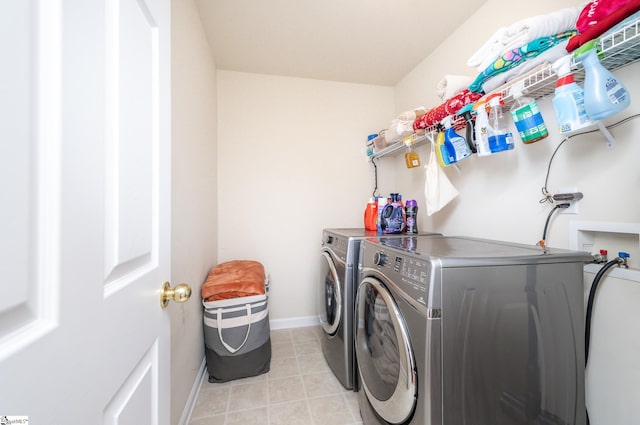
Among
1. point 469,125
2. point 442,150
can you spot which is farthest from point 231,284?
point 469,125

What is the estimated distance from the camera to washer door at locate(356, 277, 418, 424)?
92 centimetres

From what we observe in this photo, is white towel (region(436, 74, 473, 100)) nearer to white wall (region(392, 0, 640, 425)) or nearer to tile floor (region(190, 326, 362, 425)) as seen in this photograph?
white wall (region(392, 0, 640, 425))

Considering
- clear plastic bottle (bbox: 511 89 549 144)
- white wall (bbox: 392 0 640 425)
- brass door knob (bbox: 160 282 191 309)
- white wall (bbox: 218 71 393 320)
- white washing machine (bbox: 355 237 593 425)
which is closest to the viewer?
brass door knob (bbox: 160 282 191 309)

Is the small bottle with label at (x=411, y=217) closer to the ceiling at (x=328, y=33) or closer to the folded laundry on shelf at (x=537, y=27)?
the folded laundry on shelf at (x=537, y=27)

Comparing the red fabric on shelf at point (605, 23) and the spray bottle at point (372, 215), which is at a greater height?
the red fabric on shelf at point (605, 23)

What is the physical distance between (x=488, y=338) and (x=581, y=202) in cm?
78

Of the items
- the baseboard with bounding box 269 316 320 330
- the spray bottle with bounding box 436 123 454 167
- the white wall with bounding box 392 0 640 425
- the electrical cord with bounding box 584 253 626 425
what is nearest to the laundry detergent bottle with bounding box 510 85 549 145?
the white wall with bounding box 392 0 640 425

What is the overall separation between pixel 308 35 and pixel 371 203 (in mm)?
1423

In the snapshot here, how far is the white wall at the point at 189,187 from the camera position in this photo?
1.28 meters

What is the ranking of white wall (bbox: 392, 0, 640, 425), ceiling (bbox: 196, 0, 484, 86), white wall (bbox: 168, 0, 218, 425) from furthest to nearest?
1. ceiling (bbox: 196, 0, 484, 86)
2. white wall (bbox: 168, 0, 218, 425)
3. white wall (bbox: 392, 0, 640, 425)

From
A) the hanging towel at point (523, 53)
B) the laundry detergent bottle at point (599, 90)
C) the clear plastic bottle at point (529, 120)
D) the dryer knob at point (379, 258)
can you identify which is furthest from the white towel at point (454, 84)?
the dryer knob at point (379, 258)

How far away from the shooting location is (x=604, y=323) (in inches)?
39.0

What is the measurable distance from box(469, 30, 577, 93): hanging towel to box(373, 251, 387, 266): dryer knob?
0.99 meters

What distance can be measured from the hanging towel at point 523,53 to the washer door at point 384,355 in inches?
43.9
